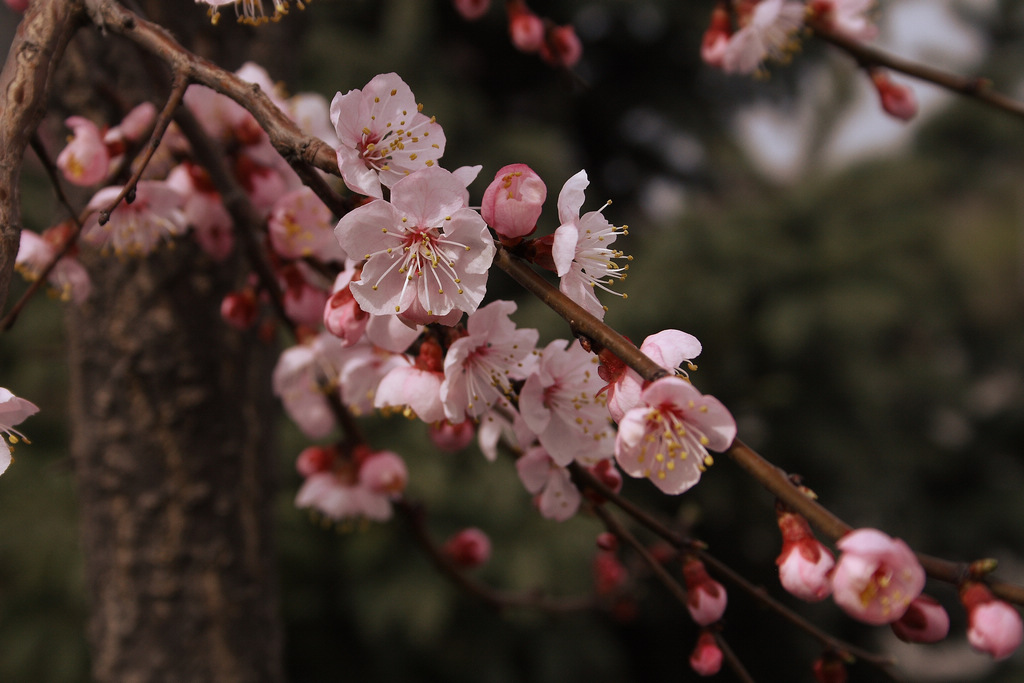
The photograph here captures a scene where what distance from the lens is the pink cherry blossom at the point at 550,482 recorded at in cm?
59

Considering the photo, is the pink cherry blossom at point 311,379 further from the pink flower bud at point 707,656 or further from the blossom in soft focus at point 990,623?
the blossom in soft focus at point 990,623

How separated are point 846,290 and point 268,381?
6.32 feet

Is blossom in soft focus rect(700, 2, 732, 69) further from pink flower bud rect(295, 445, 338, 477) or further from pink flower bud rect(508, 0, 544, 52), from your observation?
pink flower bud rect(295, 445, 338, 477)

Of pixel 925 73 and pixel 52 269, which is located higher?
pixel 925 73

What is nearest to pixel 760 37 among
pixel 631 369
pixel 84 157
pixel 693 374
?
pixel 631 369

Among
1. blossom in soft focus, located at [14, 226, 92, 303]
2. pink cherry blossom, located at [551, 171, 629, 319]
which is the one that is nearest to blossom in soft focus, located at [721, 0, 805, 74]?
pink cherry blossom, located at [551, 171, 629, 319]

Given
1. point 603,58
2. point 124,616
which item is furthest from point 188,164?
point 603,58

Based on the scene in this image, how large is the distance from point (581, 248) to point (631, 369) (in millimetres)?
128

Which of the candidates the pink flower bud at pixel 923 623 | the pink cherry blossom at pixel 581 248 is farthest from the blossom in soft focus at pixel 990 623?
the pink cherry blossom at pixel 581 248

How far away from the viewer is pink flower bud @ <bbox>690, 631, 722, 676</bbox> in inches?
21.5

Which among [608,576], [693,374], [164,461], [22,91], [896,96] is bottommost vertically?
[693,374]

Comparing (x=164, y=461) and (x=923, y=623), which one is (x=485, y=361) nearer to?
(x=923, y=623)

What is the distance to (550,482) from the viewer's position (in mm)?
595

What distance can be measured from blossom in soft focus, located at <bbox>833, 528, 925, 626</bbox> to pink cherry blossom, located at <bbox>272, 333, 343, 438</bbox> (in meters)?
0.52
